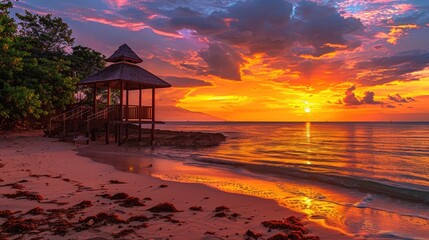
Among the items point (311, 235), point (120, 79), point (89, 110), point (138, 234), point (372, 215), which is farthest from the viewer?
point (89, 110)

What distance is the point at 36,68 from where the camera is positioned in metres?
23.8

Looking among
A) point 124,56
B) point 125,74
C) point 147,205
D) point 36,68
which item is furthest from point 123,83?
point 147,205

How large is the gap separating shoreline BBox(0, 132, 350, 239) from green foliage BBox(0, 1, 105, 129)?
11772 millimetres

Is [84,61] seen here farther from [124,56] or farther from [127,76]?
[127,76]

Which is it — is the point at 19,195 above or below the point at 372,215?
above

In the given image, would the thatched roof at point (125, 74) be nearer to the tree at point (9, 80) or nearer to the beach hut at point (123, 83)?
the beach hut at point (123, 83)

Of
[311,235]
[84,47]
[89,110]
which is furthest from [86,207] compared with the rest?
[84,47]

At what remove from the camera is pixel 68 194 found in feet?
24.2

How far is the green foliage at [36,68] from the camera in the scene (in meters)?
20.0

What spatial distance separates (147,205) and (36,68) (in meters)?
22.2

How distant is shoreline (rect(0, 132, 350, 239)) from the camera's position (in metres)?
5.16

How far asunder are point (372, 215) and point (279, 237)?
142 inches

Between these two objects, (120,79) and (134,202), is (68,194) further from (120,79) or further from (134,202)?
(120,79)

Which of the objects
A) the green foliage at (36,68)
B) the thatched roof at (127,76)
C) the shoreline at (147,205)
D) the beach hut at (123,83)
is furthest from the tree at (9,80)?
the shoreline at (147,205)
